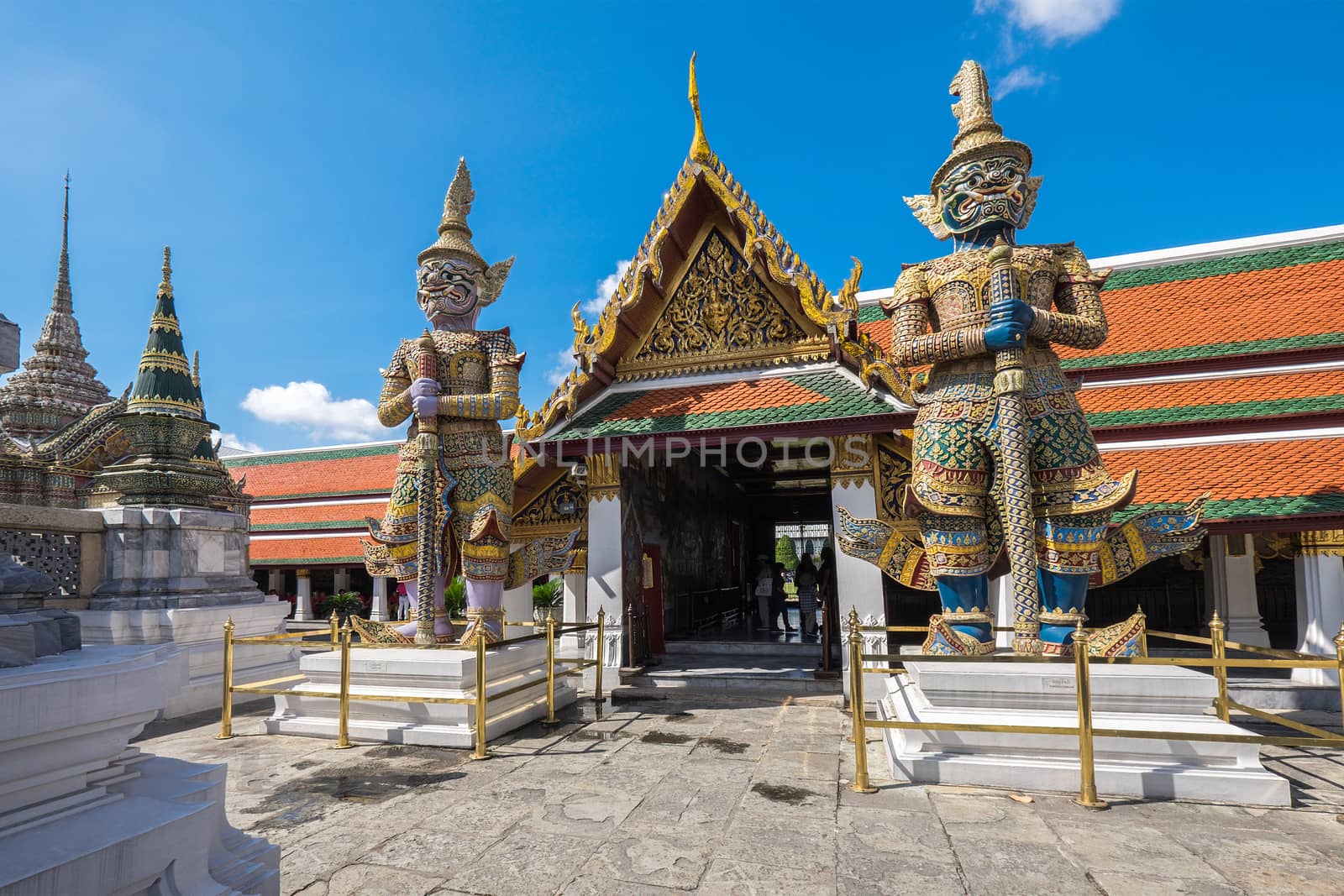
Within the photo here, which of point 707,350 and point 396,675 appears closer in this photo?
point 396,675

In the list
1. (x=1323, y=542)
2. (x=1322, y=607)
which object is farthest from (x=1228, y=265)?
(x=1322, y=607)

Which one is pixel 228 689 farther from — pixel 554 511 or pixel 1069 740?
pixel 1069 740

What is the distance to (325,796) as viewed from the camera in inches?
165

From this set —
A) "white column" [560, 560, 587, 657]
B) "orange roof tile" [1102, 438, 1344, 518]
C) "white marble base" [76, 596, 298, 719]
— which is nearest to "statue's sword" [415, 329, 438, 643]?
"white marble base" [76, 596, 298, 719]

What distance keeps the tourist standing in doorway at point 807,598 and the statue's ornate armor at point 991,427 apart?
665 centimetres

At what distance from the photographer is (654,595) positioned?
9586 mm

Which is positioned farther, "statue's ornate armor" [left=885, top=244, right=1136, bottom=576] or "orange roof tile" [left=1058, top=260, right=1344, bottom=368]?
"orange roof tile" [left=1058, top=260, right=1344, bottom=368]

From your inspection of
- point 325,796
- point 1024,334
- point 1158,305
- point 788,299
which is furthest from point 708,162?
point 325,796

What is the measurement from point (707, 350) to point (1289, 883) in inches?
262

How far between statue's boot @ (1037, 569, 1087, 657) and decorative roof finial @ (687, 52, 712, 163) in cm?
596

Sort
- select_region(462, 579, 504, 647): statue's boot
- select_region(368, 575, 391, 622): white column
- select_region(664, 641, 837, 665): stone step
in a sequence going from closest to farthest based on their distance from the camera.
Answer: select_region(462, 579, 504, 647): statue's boot, select_region(664, 641, 837, 665): stone step, select_region(368, 575, 391, 622): white column

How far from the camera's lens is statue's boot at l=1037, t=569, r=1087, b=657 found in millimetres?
4668

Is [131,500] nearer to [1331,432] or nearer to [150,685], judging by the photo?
[150,685]

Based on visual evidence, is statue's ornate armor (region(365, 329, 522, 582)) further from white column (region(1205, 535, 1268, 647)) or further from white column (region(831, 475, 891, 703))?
white column (region(1205, 535, 1268, 647))
